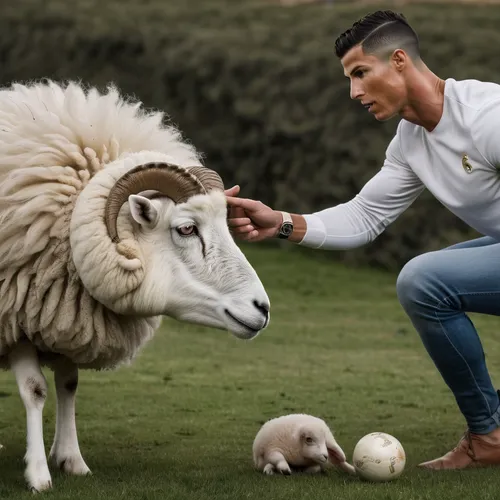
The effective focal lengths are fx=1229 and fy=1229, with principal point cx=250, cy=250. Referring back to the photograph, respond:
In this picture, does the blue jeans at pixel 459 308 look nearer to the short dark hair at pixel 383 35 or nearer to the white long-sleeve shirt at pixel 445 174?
the white long-sleeve shirt at pixel 445 174

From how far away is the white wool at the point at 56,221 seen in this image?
519cm

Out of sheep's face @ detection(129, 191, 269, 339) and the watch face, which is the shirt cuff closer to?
the watch face

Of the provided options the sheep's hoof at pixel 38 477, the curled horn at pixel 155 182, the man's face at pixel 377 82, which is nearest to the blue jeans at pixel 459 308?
the man's face at pixel 377 82

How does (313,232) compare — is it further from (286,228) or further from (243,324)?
(243,324)

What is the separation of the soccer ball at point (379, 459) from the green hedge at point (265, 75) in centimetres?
869

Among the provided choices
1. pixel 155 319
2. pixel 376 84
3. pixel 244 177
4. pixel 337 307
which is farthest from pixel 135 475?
pixel 244 177

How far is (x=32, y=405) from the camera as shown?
523 cm

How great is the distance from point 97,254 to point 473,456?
77.9 inches

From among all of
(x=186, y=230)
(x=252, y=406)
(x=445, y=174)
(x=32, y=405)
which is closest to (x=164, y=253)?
(x=186, y=230)

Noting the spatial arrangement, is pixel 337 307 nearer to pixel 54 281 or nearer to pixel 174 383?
pixel 174 383

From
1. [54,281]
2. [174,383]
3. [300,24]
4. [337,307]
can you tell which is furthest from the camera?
[300,24]

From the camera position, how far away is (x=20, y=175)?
529 centimetres

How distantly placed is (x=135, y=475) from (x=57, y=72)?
39.8 feet

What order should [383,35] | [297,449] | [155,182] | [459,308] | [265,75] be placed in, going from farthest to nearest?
[265,75] < [297,449] < [459,308] < [383,35] < [155,182]
